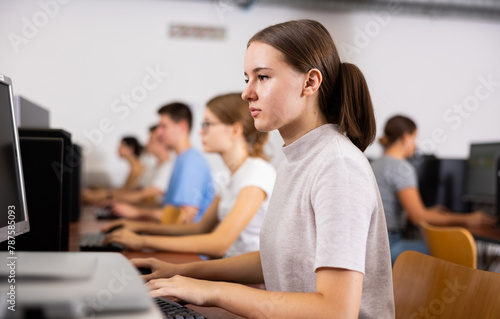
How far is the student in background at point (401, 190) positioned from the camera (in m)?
3.23

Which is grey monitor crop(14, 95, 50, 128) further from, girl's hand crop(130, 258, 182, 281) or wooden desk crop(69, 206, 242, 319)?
girl's hand crop(130, 258, 182, 281)

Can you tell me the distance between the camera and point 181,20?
18.4ft

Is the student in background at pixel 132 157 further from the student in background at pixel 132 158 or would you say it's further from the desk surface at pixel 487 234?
the desk surface at pixel 487 234

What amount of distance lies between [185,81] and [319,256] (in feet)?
16.3

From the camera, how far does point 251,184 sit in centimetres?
185

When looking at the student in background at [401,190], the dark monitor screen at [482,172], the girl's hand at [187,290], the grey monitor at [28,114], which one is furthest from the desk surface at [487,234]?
the grey monitor at [28,114]

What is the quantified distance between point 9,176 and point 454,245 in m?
1.86

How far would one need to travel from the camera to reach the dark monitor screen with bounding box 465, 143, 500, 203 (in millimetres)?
3219

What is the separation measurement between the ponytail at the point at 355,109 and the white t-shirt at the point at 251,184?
2.61ft

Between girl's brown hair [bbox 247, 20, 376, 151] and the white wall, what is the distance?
13.3ft

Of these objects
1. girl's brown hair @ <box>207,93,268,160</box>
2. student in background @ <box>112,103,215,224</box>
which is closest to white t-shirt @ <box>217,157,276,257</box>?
girl's brown hair @ <box>207,93,268,160</box>

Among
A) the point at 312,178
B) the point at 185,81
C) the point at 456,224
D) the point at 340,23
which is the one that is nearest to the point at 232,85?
the point at 185,81

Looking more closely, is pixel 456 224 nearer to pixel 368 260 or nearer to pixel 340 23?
pixel 368 260

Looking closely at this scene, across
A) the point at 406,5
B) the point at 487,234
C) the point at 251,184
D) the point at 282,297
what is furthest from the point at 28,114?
the point at 406,5
